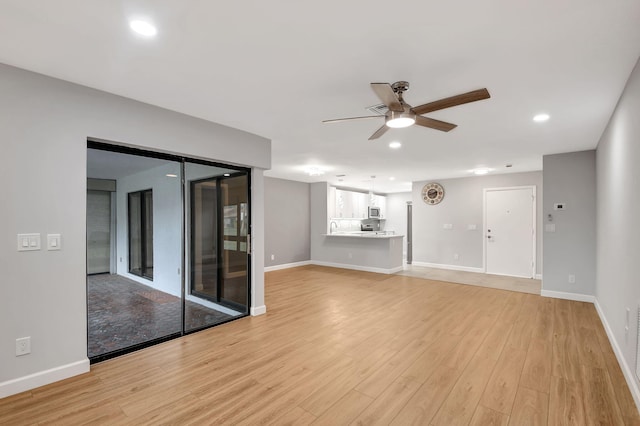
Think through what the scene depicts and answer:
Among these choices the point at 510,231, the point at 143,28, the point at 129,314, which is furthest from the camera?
the point at 510,231

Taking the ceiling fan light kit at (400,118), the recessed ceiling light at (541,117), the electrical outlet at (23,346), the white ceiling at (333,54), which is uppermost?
the white ceiling at (333,54)

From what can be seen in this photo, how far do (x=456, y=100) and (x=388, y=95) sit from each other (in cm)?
51

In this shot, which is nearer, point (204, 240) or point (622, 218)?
point (622, 218)

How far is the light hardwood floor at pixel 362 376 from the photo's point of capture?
2039 millimetres

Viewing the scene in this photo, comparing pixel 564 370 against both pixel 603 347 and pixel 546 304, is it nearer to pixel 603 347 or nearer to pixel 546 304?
pixel 603 347

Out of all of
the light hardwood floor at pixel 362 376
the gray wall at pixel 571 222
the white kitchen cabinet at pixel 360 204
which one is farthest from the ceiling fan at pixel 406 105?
the white kitchen cabinet at pixel 360 204

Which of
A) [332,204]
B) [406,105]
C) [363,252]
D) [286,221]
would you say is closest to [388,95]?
[406,105]

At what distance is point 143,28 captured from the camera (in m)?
1.83

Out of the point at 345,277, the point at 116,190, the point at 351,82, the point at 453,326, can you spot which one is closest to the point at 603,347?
the point at 453,326

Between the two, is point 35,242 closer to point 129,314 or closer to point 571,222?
point 129,314

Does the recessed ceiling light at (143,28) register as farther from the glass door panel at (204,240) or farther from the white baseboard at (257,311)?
the white baseboard at (257,311)

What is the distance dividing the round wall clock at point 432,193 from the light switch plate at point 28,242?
784 cm

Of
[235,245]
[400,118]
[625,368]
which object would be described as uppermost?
[400,118]

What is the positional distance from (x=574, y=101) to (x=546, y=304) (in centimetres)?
321
